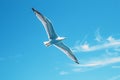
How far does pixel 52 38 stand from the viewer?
60812 mm

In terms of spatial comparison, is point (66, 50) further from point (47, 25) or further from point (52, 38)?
point (47, 25)

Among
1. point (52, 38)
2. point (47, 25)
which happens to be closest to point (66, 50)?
point (52, 38)

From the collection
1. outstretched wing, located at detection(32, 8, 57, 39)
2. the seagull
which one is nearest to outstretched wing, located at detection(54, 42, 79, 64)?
the seagull

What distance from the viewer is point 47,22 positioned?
5850cm

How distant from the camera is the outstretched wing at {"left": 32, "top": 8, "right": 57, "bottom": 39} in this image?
5709 cm

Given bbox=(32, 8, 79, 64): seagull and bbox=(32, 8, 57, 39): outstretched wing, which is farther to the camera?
bbox=(32, 8, 79, 64): seagull

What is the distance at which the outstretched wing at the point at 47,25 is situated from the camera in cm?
5709

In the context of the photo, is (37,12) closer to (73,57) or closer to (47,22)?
(47,22)

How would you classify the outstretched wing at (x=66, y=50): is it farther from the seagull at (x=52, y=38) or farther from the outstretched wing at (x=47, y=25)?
the outstretched wing at (x=47, y=25)

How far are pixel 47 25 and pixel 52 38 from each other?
9.10 feet

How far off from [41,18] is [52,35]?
4123 millimetres

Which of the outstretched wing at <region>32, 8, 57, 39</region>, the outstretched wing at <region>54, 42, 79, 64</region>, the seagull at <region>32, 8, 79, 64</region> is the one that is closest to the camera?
the outstretched wing at <region>32, 8, 57, 39</region>

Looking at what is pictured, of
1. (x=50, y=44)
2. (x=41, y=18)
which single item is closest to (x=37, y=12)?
(x=41, y=18)

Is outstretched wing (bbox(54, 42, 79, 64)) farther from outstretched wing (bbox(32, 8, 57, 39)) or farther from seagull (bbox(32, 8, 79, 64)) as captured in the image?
outstretched wing (bbox(32, 8, 57, 39))
